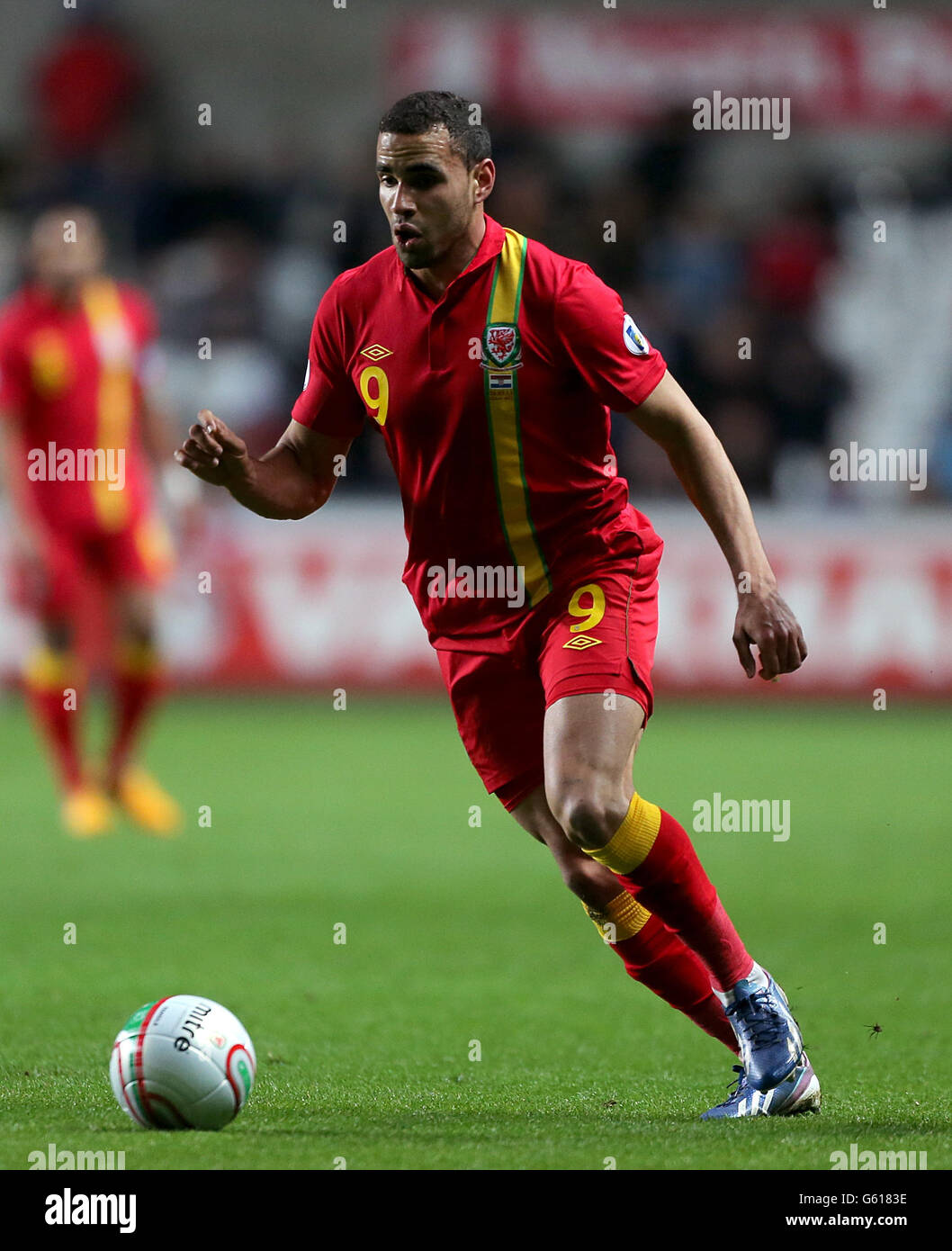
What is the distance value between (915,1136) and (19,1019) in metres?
2.45

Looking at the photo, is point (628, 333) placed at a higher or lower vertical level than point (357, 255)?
lower

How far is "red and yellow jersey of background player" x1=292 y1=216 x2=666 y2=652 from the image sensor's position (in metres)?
4.24

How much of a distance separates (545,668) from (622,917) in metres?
0.58

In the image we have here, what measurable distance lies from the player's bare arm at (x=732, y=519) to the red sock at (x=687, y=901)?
0.41 meters

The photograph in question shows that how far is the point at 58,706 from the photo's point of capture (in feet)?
29.3

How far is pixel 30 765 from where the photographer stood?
36.0 ft

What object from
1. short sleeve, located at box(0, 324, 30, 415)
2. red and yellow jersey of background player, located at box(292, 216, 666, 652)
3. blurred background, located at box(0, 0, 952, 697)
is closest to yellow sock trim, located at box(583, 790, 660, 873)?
red and yellow jersey of background player, located at box(292, 216, 666, 652)

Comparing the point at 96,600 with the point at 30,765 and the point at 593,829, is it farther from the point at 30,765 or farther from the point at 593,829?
the point at 593,829

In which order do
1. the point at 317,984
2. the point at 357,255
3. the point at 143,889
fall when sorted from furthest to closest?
the point at 357,255, the point at 143,889, the point at 317,984

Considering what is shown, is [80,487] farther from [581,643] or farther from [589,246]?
[589,246]

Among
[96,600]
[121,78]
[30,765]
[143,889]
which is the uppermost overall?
[121,78]

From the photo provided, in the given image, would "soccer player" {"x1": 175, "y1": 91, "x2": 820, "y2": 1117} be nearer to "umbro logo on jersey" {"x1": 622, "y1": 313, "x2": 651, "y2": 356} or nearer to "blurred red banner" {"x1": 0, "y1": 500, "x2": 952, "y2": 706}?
"umbro logo on jersey" {"x1": 622, "y1": 313, "x2": 651, "y2": 356}
